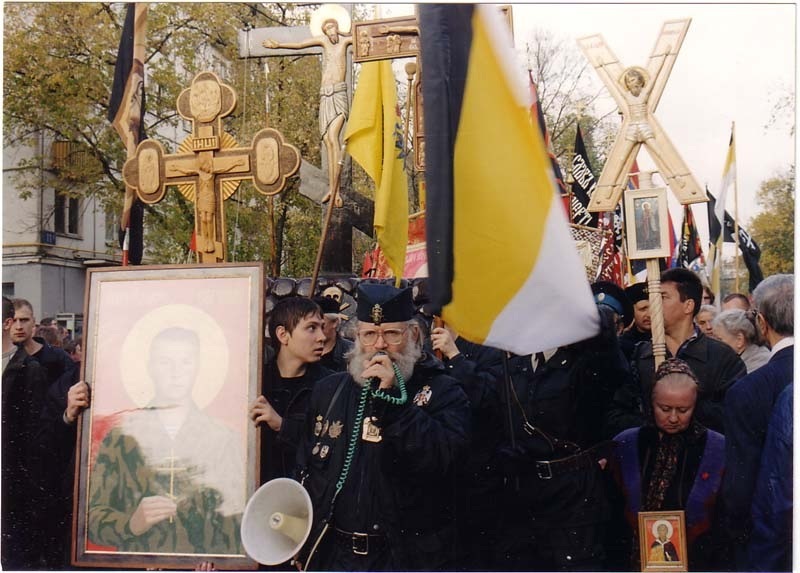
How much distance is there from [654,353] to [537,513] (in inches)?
34.8

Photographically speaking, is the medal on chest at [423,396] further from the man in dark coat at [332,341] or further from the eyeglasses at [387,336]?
the man in dark coat at [332,341]

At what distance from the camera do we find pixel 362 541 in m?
3.71

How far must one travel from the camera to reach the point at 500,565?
401cm

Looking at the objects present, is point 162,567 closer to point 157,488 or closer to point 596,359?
point 157,488

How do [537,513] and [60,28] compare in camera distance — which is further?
[60,28]

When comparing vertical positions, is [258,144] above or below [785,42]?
below

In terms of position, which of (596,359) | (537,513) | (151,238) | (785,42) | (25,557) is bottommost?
(25,557)

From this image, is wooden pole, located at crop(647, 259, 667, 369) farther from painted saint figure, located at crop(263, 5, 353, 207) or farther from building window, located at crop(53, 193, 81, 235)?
building window, located at crop(53, 193, 81, 235)

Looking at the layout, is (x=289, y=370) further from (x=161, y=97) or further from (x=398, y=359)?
(x=161, y=97)

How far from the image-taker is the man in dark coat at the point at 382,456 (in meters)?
3.64

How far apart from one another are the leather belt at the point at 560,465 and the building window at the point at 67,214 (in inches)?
97.3

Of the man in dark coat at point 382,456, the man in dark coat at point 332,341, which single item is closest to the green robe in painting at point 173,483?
the man in dark coat at point 382,456

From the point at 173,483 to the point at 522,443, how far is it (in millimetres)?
1565

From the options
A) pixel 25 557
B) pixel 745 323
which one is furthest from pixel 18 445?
pixel 745 323
